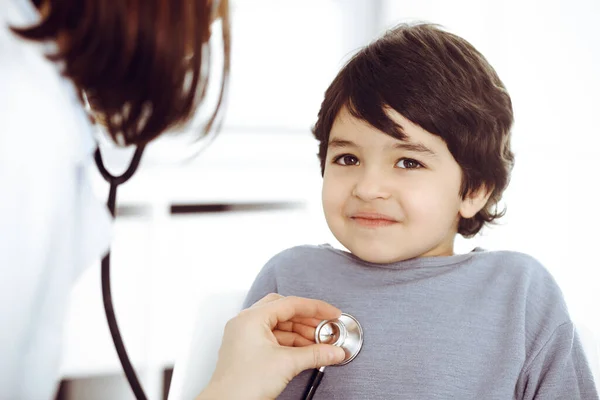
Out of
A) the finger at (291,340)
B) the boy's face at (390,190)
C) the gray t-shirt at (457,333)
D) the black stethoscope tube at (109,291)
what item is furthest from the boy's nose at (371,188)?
the black stethoscope tube at (109,291)

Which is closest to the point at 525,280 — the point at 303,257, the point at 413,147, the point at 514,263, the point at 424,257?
the point at 514,263

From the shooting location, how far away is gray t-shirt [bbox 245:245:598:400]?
2.79 feet

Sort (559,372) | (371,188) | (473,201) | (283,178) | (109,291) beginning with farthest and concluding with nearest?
(283,178) → (473,201) → (371,188) → (559,372) → (109,291)

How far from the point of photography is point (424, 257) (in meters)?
0.99

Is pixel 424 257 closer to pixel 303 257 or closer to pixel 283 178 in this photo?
pixel 303 257

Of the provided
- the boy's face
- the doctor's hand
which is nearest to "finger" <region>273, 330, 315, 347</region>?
the doctor's hand

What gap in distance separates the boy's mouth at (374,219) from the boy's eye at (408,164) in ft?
0.26

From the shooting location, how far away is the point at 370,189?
3.05 ft

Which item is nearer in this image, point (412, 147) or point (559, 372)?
point (559, 372)

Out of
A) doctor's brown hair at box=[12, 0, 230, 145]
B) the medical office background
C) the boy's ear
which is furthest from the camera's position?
the medical office background

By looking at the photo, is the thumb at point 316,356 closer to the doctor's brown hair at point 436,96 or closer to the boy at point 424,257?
the boy at point 424,257

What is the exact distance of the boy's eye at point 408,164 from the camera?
96 cm

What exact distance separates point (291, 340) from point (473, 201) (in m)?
0.39

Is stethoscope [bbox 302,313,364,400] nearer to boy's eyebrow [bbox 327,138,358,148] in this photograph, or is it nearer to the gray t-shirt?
the gray t-shirt
